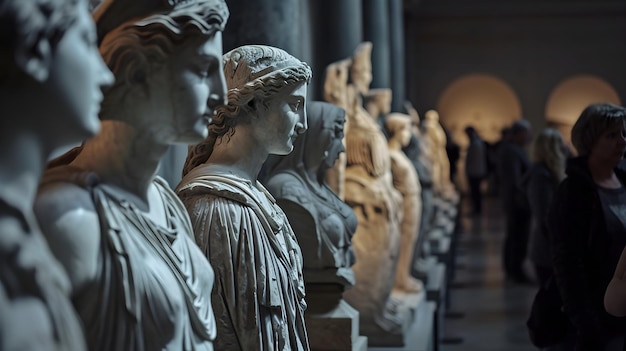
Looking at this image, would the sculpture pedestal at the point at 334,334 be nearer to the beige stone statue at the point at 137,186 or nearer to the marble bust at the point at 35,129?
the beige stone statue at the point at 137,186

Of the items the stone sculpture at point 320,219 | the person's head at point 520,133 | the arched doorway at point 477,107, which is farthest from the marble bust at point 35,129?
the arched doorway at point 477,107

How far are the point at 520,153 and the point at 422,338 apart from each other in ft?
16.3

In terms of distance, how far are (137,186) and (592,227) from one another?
3.03m

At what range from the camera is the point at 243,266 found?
Result: 3.05 metres

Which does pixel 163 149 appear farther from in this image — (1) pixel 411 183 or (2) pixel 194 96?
(1) pixel 411 183

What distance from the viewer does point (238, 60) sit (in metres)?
3.39

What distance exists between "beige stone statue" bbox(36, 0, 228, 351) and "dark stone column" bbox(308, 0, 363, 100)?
7.63 metres

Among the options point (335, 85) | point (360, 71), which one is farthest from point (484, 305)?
point (335, 85)

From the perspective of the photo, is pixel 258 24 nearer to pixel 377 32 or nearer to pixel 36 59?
pixel 36 59

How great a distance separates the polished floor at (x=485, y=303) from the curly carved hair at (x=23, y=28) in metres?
7.94

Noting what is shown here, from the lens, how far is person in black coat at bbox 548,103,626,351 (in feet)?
15.2

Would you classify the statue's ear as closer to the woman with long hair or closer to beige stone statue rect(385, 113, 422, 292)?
the woman with long hair

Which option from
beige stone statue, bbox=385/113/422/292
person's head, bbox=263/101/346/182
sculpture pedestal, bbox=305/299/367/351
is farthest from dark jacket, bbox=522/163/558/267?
person's head, bbox=263/101/346/182

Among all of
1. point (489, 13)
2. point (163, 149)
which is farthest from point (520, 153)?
point (489, 13)
